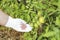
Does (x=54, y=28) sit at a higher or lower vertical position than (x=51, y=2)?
lower

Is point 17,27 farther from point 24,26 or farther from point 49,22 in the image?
point 49,22

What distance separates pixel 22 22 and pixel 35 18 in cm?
16

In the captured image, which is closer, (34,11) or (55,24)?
(55,24)

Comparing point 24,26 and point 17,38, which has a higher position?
point 24,26

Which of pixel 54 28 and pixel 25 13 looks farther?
pixel 25 13

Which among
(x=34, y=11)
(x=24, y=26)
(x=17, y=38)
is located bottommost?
(x=17, y=38)

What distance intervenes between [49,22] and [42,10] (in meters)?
0.17

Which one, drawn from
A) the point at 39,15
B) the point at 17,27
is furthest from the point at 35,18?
the point at 17,27

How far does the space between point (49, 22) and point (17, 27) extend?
1.22ft

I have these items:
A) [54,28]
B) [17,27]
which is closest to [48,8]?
[54,28]

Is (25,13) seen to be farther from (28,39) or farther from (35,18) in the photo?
(28,39)

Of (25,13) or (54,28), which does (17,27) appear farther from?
(54,28)

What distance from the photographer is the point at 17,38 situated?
2.37m

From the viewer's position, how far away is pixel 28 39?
2.27 m
